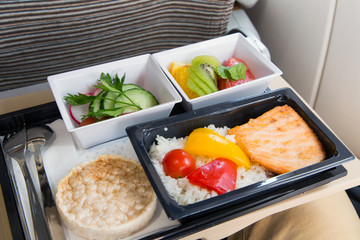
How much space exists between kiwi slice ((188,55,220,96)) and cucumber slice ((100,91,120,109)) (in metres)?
0.28

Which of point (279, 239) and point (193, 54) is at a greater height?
point (193, 54)

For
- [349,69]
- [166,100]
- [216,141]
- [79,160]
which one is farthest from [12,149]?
[349,69]

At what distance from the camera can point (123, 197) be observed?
984 millimetres

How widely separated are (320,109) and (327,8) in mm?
575

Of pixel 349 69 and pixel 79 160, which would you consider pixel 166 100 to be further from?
pixel 349 69

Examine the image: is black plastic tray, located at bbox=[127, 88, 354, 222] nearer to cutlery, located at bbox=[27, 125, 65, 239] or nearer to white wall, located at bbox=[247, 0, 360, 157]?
cutlery, located at bbox=[27, 125, 65, 239]

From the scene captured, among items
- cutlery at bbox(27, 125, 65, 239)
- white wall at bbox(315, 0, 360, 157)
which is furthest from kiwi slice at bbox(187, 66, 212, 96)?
white wall at bbox(315, 0, 360, 157)

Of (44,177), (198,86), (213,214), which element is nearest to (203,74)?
(198,86)

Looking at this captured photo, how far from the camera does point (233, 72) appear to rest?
1268 millimetres

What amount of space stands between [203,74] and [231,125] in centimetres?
21

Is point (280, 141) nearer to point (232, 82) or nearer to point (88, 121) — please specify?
point (232, 82)

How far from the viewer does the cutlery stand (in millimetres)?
968

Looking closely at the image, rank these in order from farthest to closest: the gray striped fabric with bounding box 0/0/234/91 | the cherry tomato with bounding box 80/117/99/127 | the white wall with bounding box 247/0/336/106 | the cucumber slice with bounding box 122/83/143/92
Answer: the white wall with bounding box 247/0/336/106 → the gray striped fabric with bounding box 0/0/234/91 → the cucumber slice with bounding box 122/83/143/92 → the cherry tomato with bounding box 80/117/99/127

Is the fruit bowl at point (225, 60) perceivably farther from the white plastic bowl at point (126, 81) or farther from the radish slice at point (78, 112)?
the radish slice at point (78, 112)
